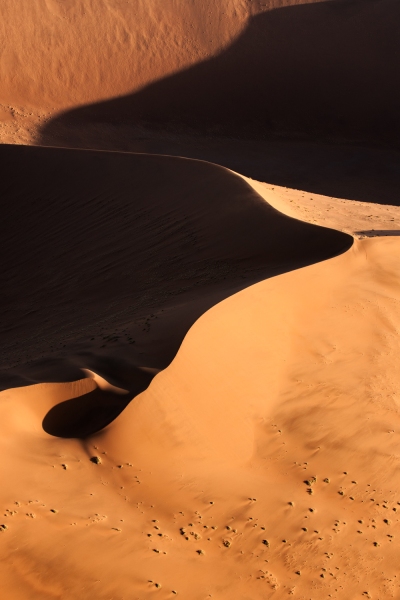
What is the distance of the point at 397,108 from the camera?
79.4 ft

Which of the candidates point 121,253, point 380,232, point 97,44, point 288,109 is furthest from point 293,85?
point 121,253

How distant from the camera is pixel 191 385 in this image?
4.34 meters

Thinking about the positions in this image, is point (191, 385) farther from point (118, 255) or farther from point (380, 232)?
point (380, 232)

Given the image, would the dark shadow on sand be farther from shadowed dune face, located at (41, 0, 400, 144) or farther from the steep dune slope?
shadowed dune face, located at (41, 0, 400, 144)

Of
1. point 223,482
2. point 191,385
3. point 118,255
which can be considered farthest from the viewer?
point 118,255

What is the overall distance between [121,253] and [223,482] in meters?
5.34

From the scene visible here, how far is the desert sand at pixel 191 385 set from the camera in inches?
128

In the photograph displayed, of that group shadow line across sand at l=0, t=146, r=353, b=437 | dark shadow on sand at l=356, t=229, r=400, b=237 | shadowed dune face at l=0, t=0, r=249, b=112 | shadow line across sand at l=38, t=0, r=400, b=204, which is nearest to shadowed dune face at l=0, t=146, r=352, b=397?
shadow line across sand at l=0, t=146, r=353, b=437

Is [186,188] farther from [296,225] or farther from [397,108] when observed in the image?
[397,108]

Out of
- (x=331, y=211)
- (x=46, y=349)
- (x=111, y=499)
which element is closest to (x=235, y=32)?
(x=331, y=211)

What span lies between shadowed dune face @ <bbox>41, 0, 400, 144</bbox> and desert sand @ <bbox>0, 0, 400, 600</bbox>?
459 inches

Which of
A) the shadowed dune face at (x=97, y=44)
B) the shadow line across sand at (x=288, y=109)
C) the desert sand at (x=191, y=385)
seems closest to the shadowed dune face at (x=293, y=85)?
the shadow line across sand at (x=288, y=109)

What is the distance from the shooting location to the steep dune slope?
10.2 ft

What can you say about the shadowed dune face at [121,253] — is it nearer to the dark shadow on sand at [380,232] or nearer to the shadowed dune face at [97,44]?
the dark shadow on sand at [380,232]
